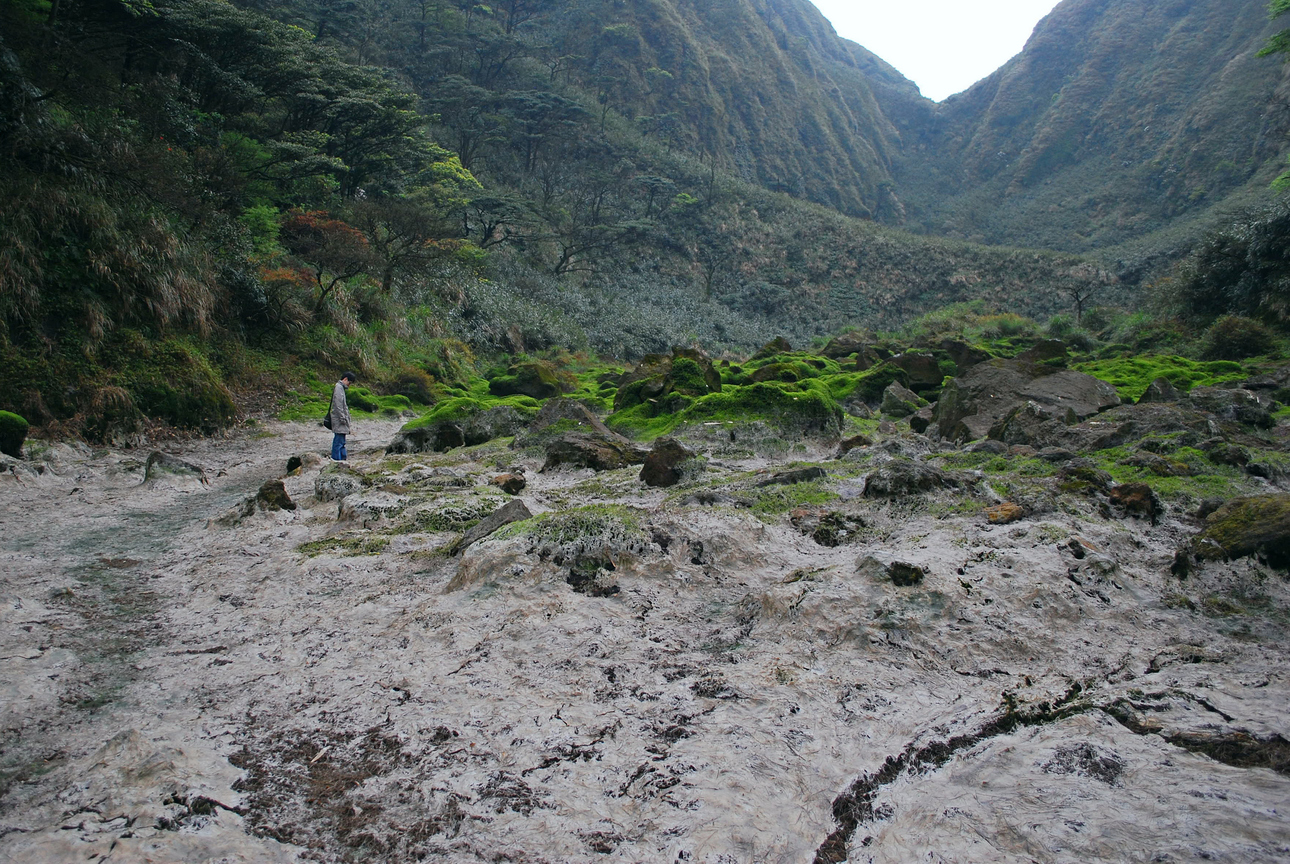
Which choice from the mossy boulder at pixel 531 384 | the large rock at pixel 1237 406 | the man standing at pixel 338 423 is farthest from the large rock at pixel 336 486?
the large rock at pixel 1237 406

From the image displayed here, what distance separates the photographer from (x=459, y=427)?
36.9 feet

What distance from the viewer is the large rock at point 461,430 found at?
10.6 meters

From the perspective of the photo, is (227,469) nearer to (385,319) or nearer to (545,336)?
(385,319)

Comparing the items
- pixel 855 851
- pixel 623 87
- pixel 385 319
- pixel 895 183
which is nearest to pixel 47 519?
pixel 855 851

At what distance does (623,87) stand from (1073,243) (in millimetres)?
51527

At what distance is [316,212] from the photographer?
71.4ft

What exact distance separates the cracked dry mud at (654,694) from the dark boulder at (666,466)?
1.30 metres

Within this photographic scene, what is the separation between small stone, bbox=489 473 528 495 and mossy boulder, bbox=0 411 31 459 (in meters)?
5.75

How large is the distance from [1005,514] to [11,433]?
35.4 feet

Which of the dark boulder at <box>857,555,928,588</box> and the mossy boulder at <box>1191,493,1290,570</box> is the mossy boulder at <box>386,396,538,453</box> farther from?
the mossy boulder at <box>1191,493,1290,570</box>

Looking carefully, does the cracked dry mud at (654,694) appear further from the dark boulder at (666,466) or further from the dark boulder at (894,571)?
the dark boulder at (666,466)

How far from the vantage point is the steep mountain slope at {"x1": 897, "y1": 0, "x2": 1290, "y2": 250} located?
6506cm

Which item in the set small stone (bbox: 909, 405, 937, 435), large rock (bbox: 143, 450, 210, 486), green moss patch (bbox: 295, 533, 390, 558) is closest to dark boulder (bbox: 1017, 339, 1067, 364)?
small stone (bbox: 909, 405, 937, 435)

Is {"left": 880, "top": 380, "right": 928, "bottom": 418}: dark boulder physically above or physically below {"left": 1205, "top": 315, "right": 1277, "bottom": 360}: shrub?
below
